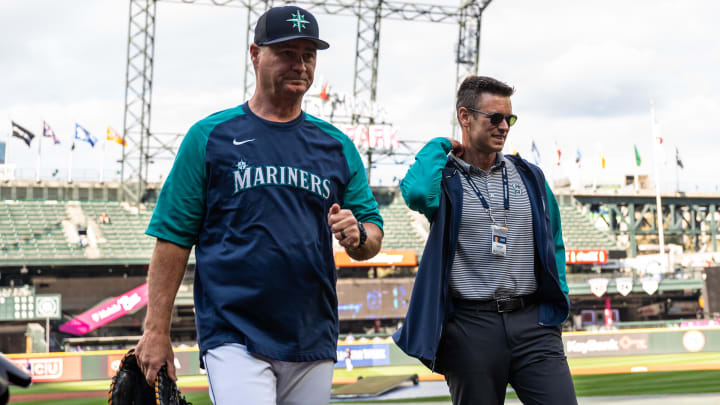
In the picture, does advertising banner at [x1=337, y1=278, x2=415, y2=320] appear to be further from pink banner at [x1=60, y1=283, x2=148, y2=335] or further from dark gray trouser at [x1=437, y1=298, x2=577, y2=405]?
dark gray trouser at [x1=437, y1=298, x2=577, y2=405]

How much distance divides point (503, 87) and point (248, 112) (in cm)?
156

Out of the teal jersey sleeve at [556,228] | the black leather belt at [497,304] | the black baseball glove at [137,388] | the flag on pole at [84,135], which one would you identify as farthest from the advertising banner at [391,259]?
the black baseball glove at [137,388]

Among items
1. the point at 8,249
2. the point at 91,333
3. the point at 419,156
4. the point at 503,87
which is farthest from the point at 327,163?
the point at 8,249

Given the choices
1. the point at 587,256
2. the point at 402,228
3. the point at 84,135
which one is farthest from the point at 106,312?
the point at 587,256

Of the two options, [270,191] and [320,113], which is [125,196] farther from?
[270,191]

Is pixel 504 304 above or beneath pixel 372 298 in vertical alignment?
above

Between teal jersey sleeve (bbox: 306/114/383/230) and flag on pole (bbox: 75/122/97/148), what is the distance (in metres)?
34.5

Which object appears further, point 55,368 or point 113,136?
point 113,136

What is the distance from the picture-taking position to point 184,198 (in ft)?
8.62

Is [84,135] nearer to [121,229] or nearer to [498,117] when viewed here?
[121,229]

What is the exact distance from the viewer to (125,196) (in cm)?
3547

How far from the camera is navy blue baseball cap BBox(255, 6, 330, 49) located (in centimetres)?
266

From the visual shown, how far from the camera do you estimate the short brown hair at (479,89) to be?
3793 mm

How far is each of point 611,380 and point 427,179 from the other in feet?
54.0
